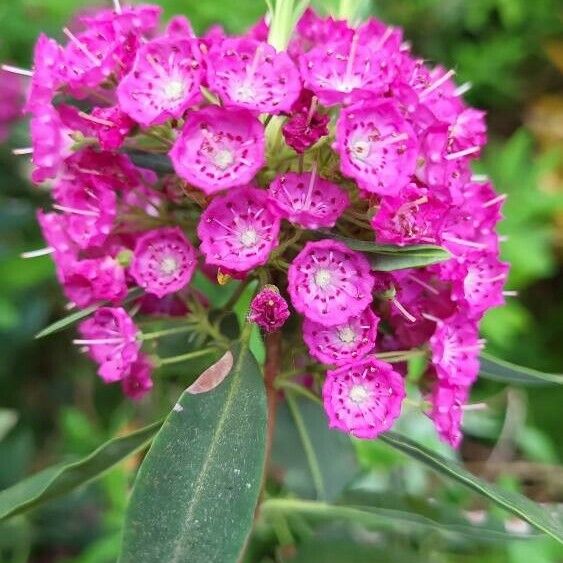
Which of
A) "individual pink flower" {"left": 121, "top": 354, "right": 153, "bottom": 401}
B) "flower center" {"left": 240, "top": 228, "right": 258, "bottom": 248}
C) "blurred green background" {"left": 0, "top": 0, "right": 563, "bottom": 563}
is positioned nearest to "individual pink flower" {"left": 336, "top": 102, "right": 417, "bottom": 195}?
"flower center" {"left": 240, "top": 228, "right": 258, "bottom": 248}

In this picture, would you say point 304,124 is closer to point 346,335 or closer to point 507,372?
point 346,335

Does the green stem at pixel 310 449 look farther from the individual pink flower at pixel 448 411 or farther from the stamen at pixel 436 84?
the stamen at pixel 436 84

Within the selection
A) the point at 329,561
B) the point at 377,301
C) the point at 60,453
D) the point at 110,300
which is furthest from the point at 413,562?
the point at 60,453

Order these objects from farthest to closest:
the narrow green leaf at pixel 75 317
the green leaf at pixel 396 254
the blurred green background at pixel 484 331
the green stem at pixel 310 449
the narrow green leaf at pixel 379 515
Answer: the blurred green background at pixel 484 331
the green stem at pixel 310 449
the narrow green leaf at pixel 379 515
the narrow green leaf at pixel 75 317
the green leaf at pixel 396 254

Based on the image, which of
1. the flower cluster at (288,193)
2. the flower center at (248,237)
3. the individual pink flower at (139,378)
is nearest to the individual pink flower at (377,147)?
the flower cluster at (288,193)

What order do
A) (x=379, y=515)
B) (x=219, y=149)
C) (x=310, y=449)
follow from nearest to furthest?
(x=219, y=149), (x=379, y=515), (x=310, y=449)

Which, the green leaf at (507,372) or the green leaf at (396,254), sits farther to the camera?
the green leaf at (507,372)

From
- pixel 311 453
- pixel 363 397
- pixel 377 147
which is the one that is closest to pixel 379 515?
pixel 311 453
